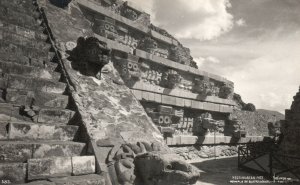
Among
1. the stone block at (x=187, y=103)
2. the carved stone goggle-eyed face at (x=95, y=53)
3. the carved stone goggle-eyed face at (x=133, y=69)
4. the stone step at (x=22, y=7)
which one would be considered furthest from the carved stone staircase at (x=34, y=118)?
the stone block at (x=187, y=103)

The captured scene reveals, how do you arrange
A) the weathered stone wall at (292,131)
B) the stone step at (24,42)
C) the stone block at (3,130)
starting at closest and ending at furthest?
the stone block at (3,130), the stone step at (24,42), the weathered stone wall at (292,131)

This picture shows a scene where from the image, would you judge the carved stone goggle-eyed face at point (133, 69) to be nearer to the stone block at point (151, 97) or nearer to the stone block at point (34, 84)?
the stone block at point (151, 97)

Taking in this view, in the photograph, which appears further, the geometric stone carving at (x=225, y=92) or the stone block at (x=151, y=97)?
the geometric stone carving at (x=225, y=92)

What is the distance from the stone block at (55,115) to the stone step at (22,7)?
283 centimetres

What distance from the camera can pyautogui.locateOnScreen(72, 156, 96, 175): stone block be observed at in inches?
118

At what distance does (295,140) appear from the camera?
9055 mm

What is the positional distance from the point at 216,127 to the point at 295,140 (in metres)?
3.18

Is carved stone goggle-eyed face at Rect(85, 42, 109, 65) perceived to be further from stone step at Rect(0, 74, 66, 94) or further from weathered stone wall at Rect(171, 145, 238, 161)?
weathered stone wall at Rect(171, 145, 238, 161)

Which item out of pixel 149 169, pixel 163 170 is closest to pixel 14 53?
pixel 149 169

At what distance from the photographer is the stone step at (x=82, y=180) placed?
8.90 ft

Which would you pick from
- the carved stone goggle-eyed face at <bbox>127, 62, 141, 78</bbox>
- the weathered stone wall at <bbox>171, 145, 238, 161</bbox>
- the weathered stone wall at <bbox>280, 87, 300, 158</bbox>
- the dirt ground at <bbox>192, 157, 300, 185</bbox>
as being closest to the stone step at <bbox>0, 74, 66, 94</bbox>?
the carved stone goggle-eyed face at <bbox>127, 62, 141, 78</bbox>

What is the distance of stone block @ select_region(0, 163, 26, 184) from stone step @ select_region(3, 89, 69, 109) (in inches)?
44.5

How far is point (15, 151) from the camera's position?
279cm

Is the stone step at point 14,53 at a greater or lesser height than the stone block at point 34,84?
greater
